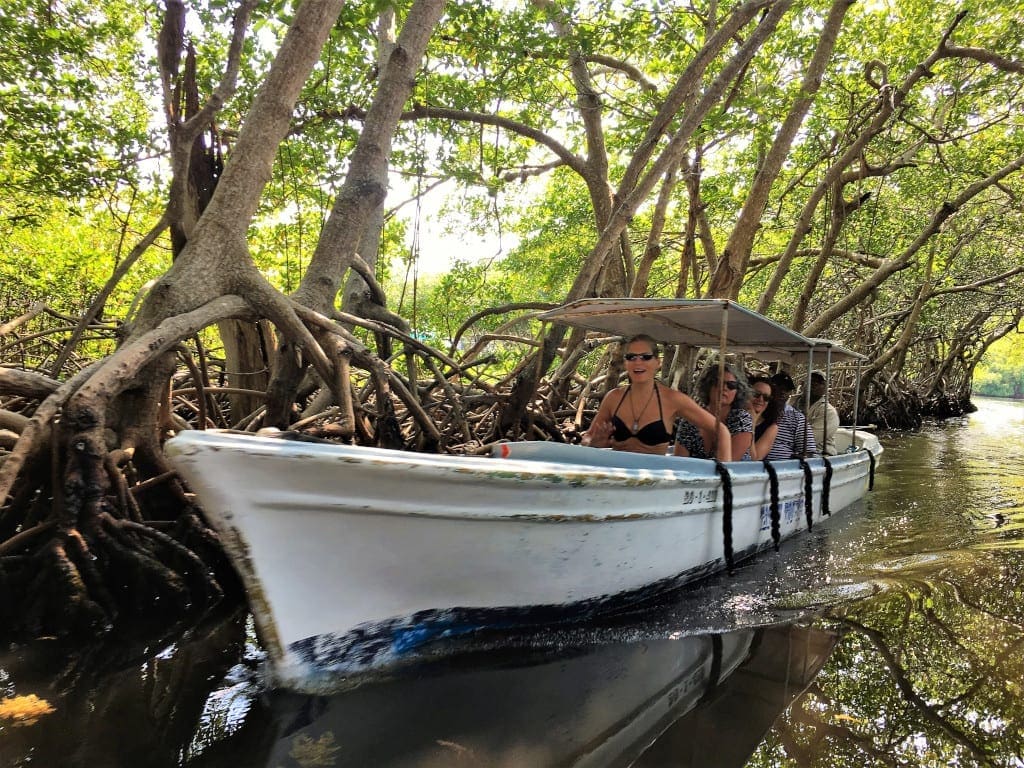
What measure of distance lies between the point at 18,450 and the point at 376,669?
1782mm

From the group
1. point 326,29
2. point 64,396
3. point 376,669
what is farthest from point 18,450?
point 326,29

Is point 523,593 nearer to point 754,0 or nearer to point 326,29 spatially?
point 326,29

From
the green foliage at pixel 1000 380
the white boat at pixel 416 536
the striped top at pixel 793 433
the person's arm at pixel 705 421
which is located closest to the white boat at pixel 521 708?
the white boat at pixel 416 536

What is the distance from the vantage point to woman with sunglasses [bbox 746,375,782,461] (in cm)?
485

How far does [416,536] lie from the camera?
2299 mm

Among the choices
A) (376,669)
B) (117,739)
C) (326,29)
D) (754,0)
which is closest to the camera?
(117,739)

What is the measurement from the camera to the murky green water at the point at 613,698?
2008mm

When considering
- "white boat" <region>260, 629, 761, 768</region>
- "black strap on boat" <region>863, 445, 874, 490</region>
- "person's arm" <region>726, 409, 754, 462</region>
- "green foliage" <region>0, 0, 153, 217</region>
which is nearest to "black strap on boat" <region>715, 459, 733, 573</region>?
"person's arm" <region>726, 409, 754, 462</region>

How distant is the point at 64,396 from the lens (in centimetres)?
268

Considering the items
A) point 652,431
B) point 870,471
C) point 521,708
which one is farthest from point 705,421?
point 870,471

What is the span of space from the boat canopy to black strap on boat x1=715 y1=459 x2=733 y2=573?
2.40ft

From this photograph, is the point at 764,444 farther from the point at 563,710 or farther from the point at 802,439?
the point at 563,710

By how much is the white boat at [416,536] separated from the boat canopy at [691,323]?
25 centimetres

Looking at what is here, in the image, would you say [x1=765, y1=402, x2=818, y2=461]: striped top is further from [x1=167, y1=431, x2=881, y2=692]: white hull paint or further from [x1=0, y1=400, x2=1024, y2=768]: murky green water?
[x1=167, y1=431, x2=881, y2=692]: white hull paint
